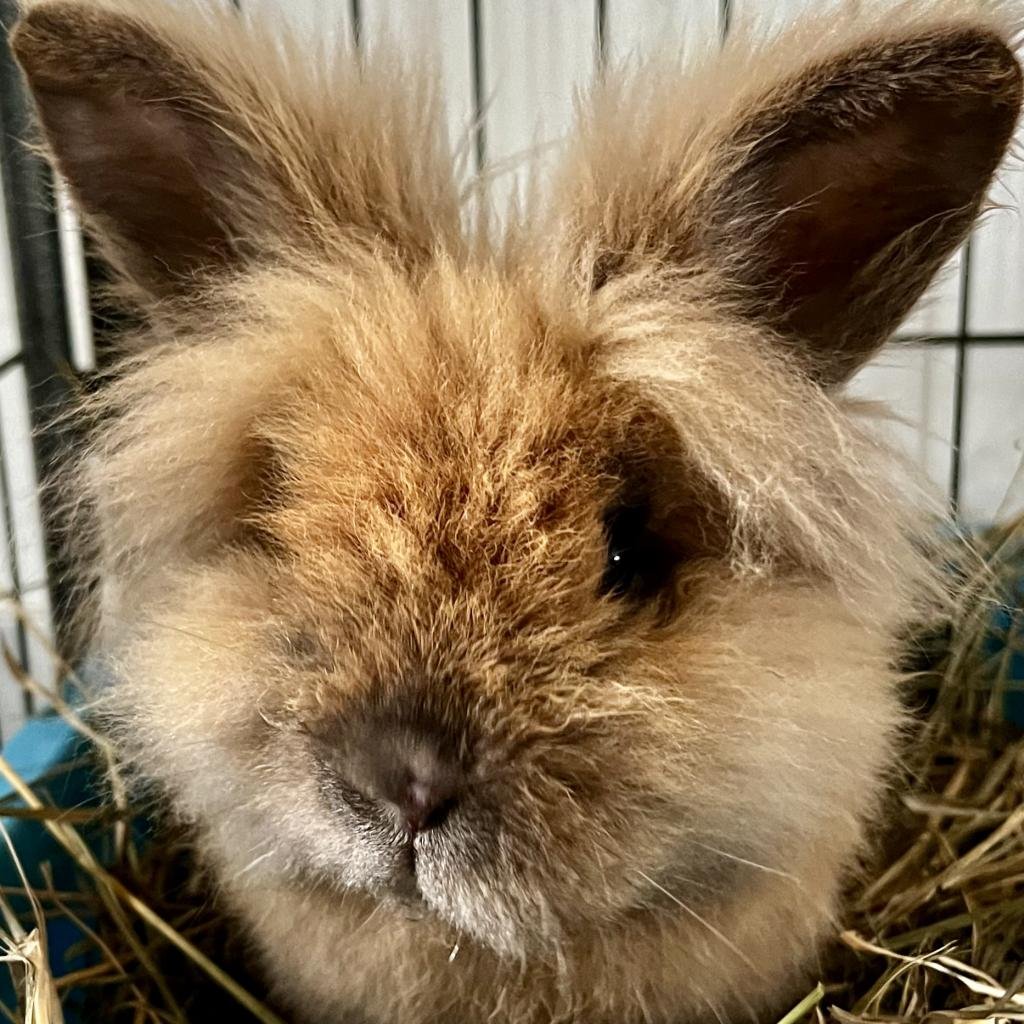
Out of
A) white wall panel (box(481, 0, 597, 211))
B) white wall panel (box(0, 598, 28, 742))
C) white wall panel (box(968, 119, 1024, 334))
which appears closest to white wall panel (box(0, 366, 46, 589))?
white wall panel (box(0, 598, 28, 742))

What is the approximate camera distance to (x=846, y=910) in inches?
41.4

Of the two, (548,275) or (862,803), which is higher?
(548,275)

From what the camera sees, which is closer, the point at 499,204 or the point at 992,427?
the point at 499,204

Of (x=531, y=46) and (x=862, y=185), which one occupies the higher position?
(x=531, y=46)

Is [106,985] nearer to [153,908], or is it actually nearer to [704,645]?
[153,908]

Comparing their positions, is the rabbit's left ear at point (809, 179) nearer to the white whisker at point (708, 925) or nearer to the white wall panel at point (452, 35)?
the white whisker at point (708, 925)

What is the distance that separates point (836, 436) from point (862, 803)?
28 cm

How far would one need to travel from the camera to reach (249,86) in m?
0.87

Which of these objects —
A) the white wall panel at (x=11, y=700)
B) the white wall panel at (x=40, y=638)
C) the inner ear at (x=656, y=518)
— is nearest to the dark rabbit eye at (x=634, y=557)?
the inner ear at (x=656, y=518)

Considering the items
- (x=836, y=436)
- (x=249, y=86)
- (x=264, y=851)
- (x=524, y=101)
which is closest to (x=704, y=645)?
(x=836, y=436)

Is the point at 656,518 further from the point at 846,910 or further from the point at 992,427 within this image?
the point at 992,427

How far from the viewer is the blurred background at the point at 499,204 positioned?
1116 mm

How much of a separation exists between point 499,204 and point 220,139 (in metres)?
0.23

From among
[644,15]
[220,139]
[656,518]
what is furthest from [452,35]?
[656,518]
